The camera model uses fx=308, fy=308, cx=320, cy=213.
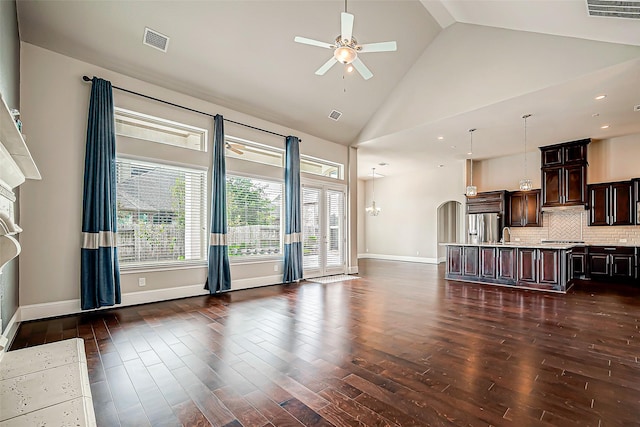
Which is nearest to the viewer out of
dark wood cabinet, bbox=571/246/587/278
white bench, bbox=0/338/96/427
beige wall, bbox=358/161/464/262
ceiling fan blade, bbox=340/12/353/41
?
white bench, bbox=0/338/96/427

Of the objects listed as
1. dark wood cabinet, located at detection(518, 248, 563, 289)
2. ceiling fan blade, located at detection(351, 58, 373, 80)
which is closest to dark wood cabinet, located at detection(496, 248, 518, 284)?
dark wood cabinet, located at detection(518, 248, 563, 289)

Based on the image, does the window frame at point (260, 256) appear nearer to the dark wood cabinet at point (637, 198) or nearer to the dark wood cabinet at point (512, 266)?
the dark wood cabinet at point (512, 266)

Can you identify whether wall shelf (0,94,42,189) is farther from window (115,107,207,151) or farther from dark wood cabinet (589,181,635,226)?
dark wood cabinet (589,181,635,226)

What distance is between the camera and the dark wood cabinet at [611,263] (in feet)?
23.0

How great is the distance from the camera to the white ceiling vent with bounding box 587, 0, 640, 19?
10.8 ft

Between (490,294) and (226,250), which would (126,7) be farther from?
(490,294)

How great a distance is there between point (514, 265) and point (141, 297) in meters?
7.04

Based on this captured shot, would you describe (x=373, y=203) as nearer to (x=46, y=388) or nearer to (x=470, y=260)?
(x=470, y=260)

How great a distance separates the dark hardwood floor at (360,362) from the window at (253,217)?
1.46m

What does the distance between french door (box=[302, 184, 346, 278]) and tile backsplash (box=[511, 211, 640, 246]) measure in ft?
18.0

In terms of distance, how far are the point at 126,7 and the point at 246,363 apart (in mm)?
4498

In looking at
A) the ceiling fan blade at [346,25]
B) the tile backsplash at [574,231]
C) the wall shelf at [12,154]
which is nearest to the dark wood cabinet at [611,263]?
the tile backsplash at [574,231]

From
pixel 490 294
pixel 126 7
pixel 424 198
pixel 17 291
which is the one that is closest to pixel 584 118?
pixel 490 294

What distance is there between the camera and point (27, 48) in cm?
394
